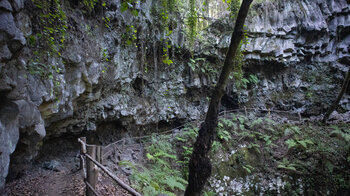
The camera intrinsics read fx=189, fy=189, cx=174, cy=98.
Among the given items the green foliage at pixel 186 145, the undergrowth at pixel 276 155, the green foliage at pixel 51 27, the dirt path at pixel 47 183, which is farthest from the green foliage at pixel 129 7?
the green foliage at pixel 186 145

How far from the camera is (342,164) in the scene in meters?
8.18

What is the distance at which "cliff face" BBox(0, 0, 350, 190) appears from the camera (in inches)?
153

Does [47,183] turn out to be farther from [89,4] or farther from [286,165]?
[286,165]

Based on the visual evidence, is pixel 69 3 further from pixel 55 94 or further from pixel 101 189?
pixel 101 189

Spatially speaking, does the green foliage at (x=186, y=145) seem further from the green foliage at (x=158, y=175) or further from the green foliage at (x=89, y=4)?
the green foliage at (x=89, y=4)

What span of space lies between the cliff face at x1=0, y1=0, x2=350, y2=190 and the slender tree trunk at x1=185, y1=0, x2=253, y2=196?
67.2 inches

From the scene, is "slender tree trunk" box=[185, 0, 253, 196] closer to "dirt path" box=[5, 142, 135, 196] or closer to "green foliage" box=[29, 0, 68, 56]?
"dirt path" box=[5, 142, 135, 196]

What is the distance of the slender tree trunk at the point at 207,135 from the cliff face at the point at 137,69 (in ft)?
5.60

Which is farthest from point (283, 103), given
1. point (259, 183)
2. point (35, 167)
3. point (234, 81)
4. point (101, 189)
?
point (35, 167)

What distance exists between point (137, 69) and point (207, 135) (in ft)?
25.3

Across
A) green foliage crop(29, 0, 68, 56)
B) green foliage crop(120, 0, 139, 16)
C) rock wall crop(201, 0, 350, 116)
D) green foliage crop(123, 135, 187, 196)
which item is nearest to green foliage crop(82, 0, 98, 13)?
green foliage crop(29, 0, 68, 56)

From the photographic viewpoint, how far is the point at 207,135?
2924mm

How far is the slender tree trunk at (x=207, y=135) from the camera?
2.76m

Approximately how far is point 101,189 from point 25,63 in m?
3.26
